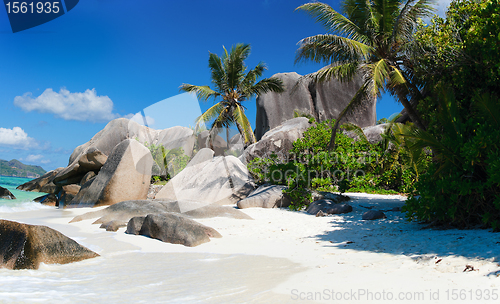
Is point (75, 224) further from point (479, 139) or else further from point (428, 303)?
point (479, 139)

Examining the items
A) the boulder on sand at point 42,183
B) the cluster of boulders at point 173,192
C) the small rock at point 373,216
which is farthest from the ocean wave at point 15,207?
the boulder on sand at point 42,183

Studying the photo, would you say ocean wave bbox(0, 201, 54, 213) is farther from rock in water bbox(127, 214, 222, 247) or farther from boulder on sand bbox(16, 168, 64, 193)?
boulder on sand bbox(16, 168, 64, 193)

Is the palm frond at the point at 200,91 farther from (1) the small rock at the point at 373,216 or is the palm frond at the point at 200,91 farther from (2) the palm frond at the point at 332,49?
(1) the small rock at the point at 373,216

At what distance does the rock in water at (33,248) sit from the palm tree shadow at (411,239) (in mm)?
3471

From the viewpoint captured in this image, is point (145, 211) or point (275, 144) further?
point (275, 144)

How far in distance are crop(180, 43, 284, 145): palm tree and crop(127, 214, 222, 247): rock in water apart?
1250 centimetres

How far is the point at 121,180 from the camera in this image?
1030 cm

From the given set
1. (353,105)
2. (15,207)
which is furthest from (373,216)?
(15,207)

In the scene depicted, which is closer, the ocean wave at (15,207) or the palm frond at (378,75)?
the palm frond at (378,75)

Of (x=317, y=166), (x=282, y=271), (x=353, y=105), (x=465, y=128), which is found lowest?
(x=282, y=271)

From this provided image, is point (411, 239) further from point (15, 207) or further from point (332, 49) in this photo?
point (15, 207)

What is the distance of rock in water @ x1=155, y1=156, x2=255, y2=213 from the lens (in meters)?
10.4

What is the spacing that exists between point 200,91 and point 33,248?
15307 mm

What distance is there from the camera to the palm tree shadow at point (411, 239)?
139 inches
